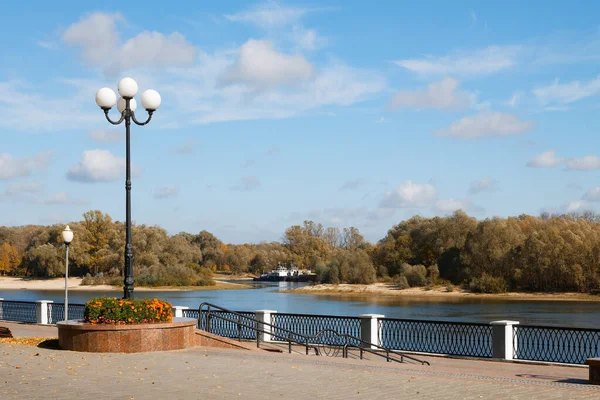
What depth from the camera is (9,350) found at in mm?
14859

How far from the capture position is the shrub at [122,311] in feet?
47.7

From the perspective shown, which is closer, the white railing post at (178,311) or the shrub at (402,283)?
the white railing post at (178,311)

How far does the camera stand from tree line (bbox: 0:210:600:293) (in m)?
76.4

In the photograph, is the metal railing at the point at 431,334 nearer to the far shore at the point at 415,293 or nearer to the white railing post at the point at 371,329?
the white railing post at the point at 371,329

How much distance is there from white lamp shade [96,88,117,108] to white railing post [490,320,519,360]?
946cm

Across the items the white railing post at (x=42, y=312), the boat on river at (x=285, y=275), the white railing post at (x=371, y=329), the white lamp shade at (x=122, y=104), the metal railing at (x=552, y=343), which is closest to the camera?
the metal railing at (x=552, y=343)

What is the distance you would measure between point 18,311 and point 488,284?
58.3m

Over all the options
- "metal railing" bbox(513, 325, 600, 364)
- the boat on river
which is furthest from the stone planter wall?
the boat on river

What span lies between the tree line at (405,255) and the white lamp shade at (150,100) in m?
65.7

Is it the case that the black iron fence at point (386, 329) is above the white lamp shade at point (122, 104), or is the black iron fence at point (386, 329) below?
below

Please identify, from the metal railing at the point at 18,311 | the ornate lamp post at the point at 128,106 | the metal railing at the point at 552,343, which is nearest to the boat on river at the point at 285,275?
the metal railing at the point at 18,311

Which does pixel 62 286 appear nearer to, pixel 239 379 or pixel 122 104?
pixel 122 104

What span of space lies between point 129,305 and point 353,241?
14051 centimetres

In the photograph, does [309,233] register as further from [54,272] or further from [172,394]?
[172,394]
